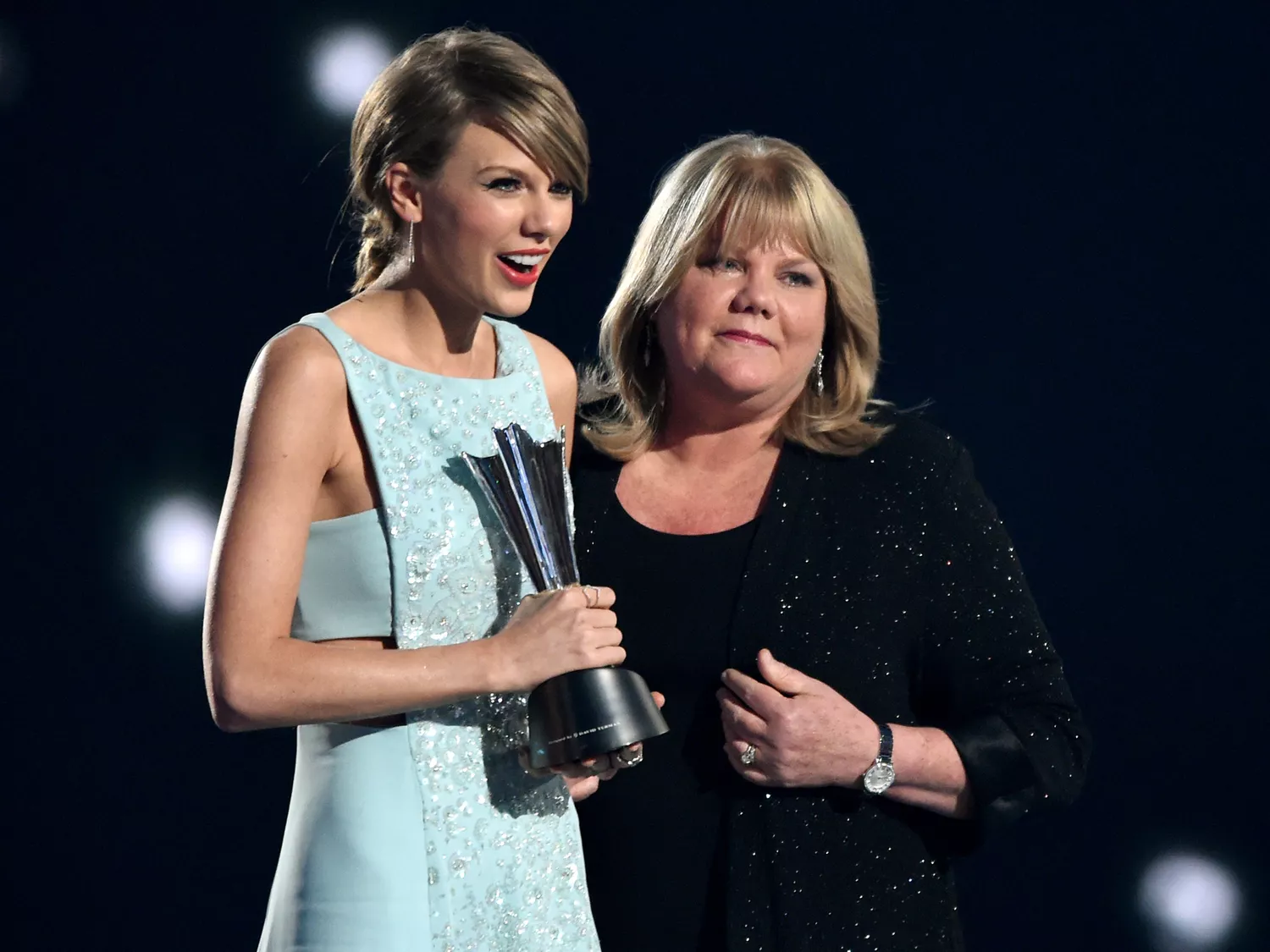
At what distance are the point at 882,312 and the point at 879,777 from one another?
2.74 feet

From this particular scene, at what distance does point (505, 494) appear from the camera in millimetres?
1273

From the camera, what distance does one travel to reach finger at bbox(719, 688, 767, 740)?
1.47 meters

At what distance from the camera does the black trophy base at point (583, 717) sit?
1.20m

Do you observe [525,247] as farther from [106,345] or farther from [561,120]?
[106,345]

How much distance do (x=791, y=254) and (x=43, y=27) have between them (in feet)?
4.01

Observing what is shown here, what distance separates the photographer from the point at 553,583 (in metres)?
1.27

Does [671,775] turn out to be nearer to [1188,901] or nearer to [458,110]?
[458,110]

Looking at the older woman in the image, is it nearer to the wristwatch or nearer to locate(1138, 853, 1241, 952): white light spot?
the wristwatch

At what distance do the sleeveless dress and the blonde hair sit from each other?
0.17m

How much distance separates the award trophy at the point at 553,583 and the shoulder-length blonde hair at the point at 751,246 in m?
0.37

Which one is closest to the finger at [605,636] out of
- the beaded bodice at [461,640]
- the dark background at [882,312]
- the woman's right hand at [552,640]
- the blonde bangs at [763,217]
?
the woman's right hand at [552,640]

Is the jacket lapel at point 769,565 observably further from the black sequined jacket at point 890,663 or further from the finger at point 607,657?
the finger at point 607,657

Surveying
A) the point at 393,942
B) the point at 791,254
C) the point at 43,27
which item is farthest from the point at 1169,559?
the point at 43,27

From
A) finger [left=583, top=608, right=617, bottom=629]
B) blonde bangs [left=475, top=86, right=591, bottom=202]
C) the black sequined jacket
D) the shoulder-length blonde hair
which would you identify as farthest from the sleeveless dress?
the shoulder-length blonde hair
